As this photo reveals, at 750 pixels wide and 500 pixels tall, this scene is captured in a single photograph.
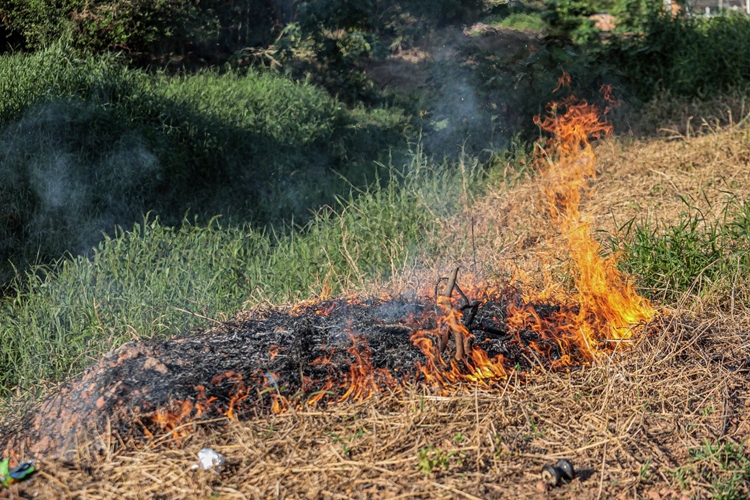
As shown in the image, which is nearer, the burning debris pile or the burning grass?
the burning grass

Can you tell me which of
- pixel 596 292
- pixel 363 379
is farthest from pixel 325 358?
pixel 596 292

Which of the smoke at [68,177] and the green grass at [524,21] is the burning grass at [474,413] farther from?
the green grass at [524,21]

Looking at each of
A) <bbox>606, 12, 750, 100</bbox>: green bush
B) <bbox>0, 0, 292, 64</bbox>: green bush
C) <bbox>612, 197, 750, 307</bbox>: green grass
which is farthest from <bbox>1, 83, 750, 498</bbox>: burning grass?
<bbox>606, 12, 750, 100</bbox>: green bush

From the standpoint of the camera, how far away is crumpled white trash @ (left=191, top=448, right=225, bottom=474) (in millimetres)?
3197

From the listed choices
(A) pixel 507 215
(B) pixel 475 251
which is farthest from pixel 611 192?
(B) pixel 475 251

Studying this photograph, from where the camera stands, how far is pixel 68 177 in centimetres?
706

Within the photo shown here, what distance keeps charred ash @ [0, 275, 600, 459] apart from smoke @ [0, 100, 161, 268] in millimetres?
2838

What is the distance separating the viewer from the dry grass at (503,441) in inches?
123

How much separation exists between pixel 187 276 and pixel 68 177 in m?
1.91

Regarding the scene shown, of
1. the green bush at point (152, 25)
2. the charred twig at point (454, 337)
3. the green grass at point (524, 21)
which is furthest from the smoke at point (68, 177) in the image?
the green grass at point (524, 21)

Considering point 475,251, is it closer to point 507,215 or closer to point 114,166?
point 507,215

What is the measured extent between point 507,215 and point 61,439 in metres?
4.65

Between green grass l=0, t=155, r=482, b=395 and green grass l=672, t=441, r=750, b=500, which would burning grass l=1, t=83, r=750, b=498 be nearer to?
green grass l=672, t=441, r=750, b=500

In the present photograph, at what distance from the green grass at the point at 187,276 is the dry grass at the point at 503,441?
1.70 m
